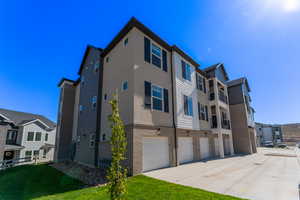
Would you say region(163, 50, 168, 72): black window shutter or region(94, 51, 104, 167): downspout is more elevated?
region(163, 50, 168, 72): black window shutter

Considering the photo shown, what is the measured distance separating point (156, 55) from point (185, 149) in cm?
876

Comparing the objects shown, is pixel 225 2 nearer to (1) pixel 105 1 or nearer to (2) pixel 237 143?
(1) pixel 105 1

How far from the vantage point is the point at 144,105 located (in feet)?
31.1

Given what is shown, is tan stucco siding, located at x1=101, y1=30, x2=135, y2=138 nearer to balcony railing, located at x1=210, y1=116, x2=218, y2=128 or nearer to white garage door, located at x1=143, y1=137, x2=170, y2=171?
white garage door, located at x1=143, y1=137, x2=170, y2=171

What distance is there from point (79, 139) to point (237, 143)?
2226 cm

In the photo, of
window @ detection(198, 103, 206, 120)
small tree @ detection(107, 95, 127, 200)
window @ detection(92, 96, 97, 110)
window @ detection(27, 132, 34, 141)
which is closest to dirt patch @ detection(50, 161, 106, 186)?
small tree @ detection(107, 95, 127, 200)

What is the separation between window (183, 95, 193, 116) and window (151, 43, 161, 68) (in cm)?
Result: 421

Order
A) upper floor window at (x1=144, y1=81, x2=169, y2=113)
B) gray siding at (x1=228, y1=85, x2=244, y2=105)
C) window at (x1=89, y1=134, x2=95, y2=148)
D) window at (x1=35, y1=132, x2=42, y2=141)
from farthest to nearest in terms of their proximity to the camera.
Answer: window at (x1=35, y1=132, x2=42, y2=141)
gray siding at (x1=228, y1=85, x2=244, y2=105)
window at (x1=89, y1=134, x2=95, y2=148)
upper floor window at (x1=144, y1=81, x2=169, y2=113)

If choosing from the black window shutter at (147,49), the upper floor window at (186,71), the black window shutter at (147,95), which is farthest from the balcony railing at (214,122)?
the black window shutter at (147,49)

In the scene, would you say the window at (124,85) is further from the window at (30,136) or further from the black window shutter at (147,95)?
the window at (30,136)

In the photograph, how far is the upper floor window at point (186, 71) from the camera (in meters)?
13.6

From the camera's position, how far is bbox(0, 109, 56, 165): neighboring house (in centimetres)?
2345

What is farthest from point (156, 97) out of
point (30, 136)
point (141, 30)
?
point (30, 136)

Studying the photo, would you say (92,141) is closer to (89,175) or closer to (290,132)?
(89,175)
